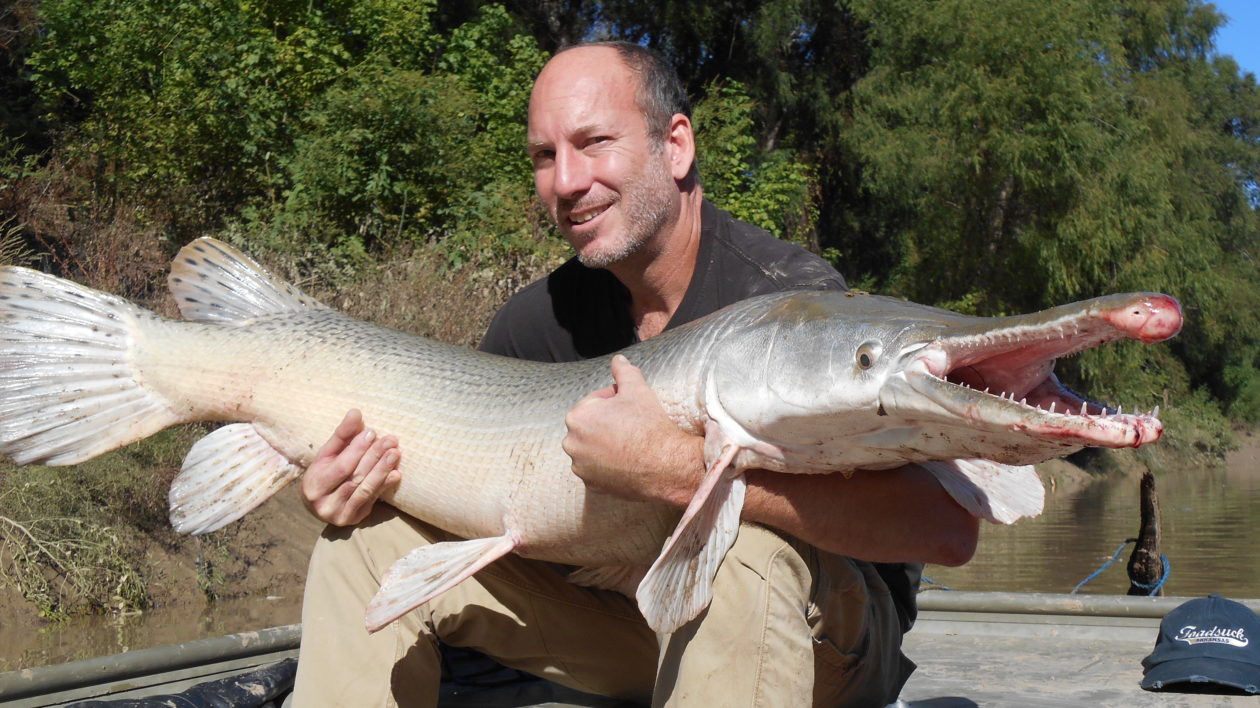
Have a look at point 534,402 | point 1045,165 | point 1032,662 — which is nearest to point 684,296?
point 534,402

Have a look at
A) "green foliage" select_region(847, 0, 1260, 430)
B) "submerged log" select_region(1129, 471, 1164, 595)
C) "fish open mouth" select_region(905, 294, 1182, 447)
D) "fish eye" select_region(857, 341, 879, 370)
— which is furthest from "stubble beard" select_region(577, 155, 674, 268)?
"green foliage" select_region(847, 0, 1260, 430)

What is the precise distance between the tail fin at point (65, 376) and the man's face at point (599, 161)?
110 centimetres

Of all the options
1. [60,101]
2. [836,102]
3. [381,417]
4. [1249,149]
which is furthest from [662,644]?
[1249,149]

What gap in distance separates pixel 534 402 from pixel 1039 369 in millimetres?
1121

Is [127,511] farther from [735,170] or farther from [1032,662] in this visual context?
[735,170]

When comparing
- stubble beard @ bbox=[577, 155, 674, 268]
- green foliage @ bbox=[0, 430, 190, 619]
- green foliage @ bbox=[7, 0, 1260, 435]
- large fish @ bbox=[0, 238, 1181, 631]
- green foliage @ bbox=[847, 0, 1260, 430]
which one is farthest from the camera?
green foliage @ bbox=[847, 0, 1260, 430]

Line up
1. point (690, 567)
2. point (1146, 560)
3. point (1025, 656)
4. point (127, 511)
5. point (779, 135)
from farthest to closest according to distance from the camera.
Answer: point (779, 135), point (127, 511), point (1146, 560), point (1025, 656), point (690, 567)

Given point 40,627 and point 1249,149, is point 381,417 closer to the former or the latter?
point 40,627

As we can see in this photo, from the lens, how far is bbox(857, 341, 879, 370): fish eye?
5.95 feet

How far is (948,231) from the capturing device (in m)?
20.9

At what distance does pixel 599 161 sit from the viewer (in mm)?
2826

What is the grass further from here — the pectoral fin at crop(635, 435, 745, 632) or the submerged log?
the pectoral fin at crop(635, 435, 745, 632)

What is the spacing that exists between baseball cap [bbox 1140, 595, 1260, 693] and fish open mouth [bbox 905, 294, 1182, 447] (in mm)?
1723

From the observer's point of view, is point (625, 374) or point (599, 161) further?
point (599, 161)
